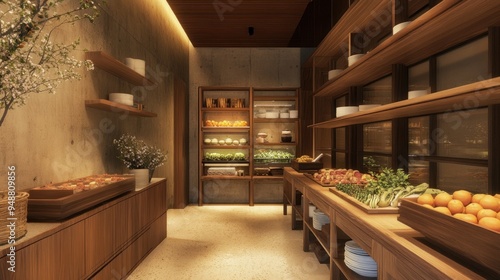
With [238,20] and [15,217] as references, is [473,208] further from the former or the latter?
[238,20]

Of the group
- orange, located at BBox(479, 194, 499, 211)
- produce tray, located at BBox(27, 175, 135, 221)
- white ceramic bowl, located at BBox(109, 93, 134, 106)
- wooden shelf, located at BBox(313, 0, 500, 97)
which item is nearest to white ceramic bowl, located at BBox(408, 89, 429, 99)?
wooden shelf, located at BBox(313, 0, 500, 97)

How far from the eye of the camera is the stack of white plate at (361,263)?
207cm

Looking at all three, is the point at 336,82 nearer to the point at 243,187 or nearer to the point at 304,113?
the point at 304,113

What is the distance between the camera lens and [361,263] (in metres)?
2.07

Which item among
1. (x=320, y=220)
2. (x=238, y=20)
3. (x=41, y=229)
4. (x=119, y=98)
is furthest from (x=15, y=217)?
(x=238, y=20)

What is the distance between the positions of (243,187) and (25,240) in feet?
17.2

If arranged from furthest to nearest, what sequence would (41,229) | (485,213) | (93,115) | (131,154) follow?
Answer: (131,154), (93,115), (41,229), (485,213)

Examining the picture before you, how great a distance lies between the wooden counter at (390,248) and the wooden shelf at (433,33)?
1.13 meters

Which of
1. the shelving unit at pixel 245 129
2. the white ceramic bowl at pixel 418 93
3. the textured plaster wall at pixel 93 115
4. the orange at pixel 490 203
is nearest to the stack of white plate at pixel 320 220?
the white ceramic bowl at pixel 418 93

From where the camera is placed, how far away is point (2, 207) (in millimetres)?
1389

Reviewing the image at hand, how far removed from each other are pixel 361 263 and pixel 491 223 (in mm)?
1087

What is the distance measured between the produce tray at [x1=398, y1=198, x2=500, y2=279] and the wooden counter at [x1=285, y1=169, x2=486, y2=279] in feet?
0.21

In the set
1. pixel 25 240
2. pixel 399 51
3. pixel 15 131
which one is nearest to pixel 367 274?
pixel 399 51

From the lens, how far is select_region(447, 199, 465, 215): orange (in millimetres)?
1352
